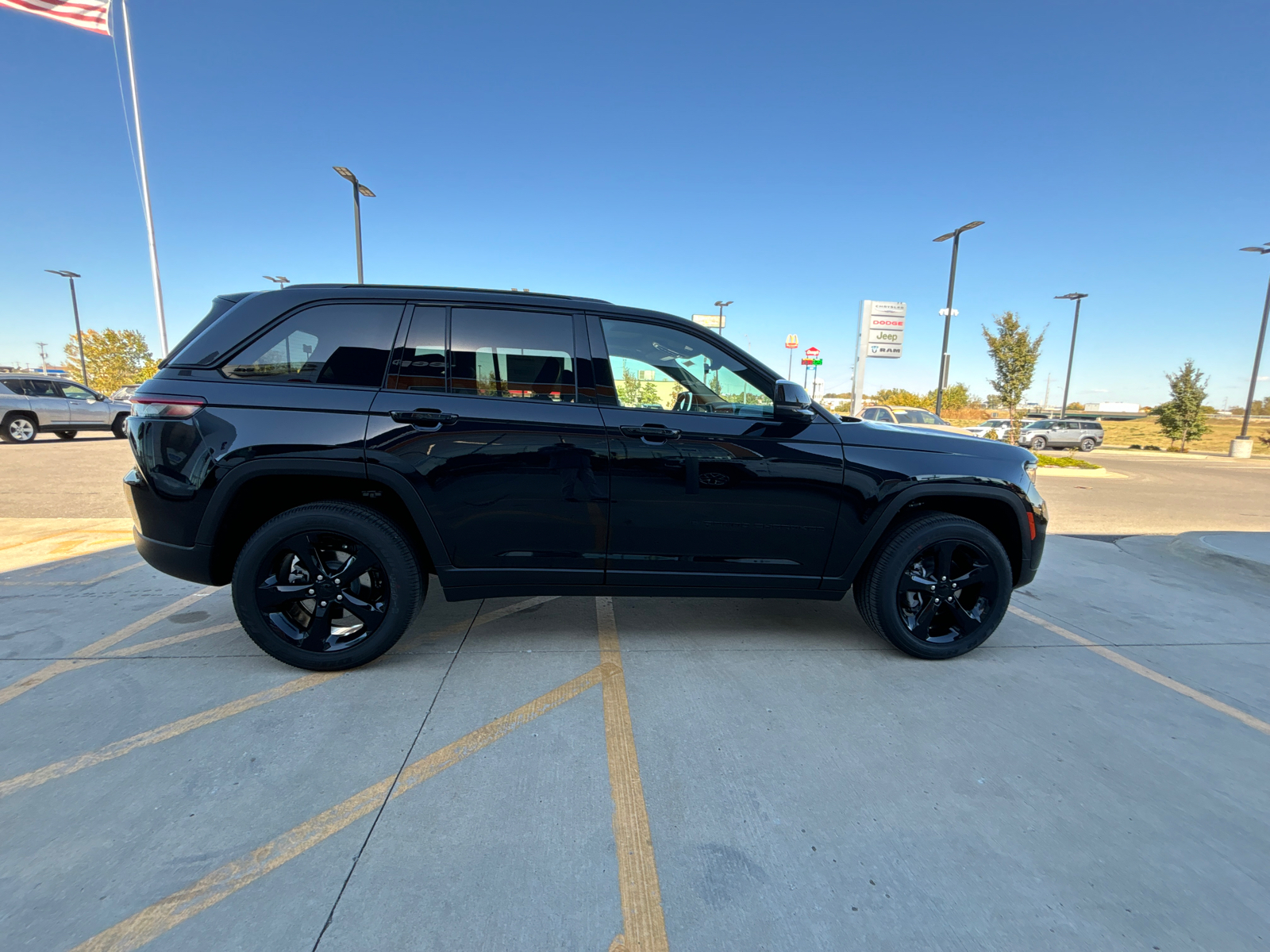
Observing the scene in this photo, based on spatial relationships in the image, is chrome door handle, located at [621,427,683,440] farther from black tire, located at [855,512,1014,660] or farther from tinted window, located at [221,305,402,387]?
black tire, located at [855,512,1014,660]

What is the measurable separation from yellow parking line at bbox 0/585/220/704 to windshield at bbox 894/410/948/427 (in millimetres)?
16490

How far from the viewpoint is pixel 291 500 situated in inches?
118

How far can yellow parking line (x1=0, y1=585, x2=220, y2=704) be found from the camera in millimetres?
2723

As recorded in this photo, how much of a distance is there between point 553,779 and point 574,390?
178cm

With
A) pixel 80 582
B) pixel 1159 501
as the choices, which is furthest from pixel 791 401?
pixel 1159 501

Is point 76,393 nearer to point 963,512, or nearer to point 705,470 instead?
point 705,470

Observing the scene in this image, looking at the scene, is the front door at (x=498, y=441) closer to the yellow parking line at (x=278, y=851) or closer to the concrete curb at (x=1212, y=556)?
the yellow parking line at (x=278, y=851)

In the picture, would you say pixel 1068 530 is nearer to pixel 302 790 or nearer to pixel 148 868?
pixel 302 790

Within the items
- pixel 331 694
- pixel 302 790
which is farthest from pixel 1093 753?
pixel 331 694

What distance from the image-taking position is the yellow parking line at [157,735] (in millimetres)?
2111

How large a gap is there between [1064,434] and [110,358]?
61.2 meters

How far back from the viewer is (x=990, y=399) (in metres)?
20.2

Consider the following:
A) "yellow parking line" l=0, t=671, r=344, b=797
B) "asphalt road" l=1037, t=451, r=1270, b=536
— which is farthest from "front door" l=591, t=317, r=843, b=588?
"asphalt road" l=1037, t=451, r=1270, b=536

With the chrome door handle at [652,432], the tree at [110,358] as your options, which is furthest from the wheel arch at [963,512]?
the tree at [110,358]
